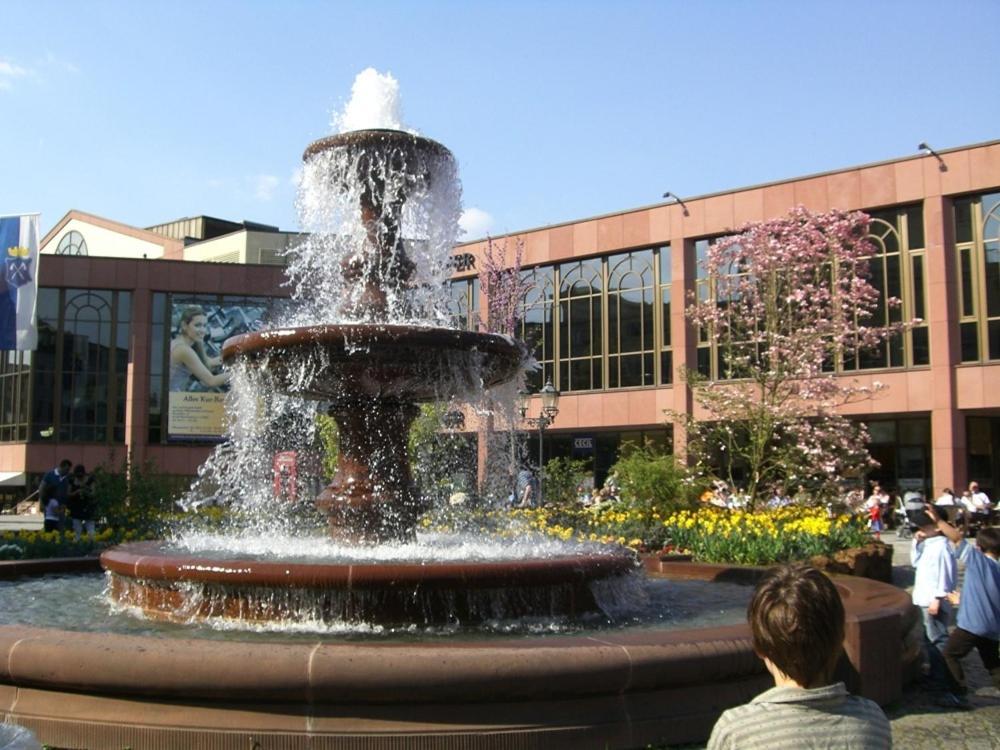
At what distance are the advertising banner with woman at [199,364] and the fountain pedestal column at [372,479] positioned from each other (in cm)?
3589

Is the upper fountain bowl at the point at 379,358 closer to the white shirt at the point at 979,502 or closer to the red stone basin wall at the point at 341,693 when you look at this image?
the red stone basin wall at the point at 341,693

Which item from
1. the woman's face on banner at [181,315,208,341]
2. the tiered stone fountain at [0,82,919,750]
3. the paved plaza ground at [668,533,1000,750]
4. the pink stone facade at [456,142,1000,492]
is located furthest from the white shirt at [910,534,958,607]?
the woman's face on banner at [181,315,208,341]

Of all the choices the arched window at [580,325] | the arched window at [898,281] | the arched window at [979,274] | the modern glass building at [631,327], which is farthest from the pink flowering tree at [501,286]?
the arched window at [979,274]

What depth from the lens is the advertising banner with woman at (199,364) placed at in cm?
4434

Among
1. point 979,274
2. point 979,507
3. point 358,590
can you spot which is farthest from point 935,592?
point 979,274

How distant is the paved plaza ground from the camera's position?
593 cm

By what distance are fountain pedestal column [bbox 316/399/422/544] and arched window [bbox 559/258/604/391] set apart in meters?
32.5

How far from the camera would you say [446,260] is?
483 inches

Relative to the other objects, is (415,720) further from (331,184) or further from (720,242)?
(720,242)

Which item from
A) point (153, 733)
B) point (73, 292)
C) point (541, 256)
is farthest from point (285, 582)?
point (73, 292)

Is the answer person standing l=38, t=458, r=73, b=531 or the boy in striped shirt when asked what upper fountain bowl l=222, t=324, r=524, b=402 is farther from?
person standing l=38, t=458, r=73, b=531

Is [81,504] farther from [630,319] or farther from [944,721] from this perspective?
[630,319]

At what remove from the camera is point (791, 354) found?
19562 mm

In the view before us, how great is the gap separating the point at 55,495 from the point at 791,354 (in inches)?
540
